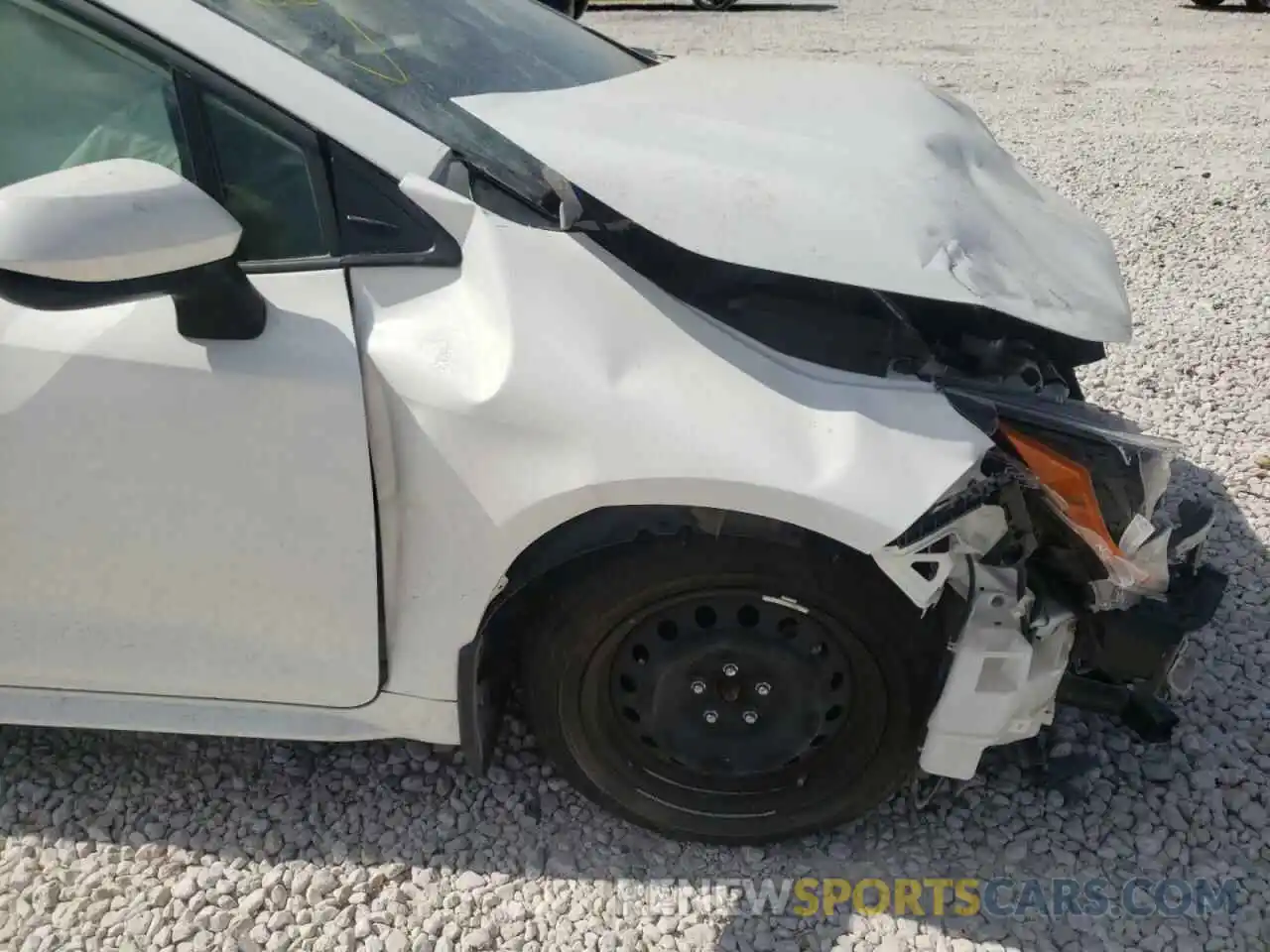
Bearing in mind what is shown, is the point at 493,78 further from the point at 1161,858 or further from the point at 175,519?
the point at 1161,858

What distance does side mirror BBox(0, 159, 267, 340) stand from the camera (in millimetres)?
1391

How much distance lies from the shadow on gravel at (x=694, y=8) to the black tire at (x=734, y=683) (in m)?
15.1

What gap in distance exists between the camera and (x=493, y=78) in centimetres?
212

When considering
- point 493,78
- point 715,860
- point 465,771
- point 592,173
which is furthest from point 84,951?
point 493,78

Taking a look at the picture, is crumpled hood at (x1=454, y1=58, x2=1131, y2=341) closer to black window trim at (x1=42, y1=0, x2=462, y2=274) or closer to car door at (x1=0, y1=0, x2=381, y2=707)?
black window trim at (x1=42, y1=0, x2=462, y2=274)

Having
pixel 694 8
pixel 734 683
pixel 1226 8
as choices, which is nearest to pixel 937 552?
pixel 734 683

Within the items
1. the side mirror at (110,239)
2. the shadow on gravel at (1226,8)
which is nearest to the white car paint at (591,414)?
the side mirror at (110,239)

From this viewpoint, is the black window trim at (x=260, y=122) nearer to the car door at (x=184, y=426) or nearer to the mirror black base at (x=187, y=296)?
the car door at (x=184, y=426)

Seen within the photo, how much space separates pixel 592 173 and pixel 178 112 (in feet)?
2.36

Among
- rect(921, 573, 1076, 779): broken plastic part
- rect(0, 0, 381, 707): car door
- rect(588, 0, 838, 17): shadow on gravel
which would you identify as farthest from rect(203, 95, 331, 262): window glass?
rect(588, 0, 838, 17): shadow on gravel

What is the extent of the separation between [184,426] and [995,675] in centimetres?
150

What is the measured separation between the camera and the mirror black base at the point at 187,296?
1456mm

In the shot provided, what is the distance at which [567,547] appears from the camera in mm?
1777

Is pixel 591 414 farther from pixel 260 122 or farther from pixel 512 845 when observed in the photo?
pixel 512 845
